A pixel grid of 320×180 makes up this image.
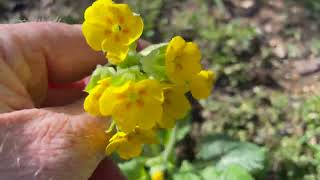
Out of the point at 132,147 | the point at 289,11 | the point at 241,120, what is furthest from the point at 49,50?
the point at 289,11

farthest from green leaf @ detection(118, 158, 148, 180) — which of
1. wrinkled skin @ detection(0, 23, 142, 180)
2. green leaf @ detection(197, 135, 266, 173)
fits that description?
wrinkled skin @ detection(0, 23, 142, 180)

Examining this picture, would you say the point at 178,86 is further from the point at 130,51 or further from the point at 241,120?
the point at 241,120

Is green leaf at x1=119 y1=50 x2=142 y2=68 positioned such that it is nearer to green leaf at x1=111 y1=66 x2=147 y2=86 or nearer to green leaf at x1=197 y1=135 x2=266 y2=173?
green leaf at x1=111 y1=66 x2=147 y2=86

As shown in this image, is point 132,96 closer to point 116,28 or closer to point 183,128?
point 116,28

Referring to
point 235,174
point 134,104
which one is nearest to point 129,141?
point 134,104

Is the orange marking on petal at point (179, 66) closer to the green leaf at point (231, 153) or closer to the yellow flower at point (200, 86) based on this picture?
the yellow flower at point (200, 86)

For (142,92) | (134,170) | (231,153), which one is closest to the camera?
(142,92)
